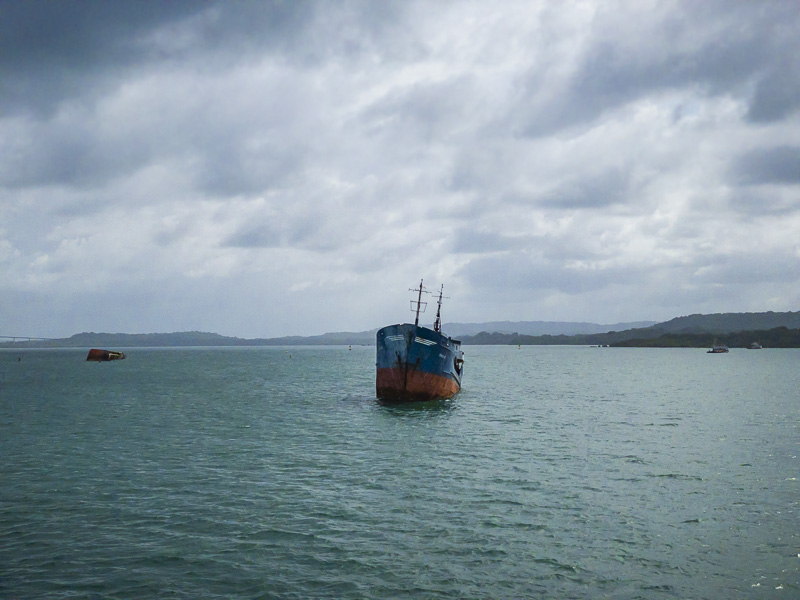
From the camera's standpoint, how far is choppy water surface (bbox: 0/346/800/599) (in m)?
12.2

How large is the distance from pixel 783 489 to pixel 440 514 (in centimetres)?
1288

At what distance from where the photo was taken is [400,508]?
17469 mm

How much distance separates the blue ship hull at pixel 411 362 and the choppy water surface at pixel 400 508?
6388 millimetres

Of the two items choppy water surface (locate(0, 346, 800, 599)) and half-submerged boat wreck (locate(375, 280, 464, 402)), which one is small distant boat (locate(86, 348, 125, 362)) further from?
half-submerged boat wreck (locate(375, 280, 464, 402))

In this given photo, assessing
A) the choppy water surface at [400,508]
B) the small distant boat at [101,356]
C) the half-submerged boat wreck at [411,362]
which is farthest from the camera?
the small distant boat at [101,356]

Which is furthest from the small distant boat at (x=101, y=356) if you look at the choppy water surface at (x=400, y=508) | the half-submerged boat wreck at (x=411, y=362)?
the half-submerged boat wreck at (x=411, y=362)

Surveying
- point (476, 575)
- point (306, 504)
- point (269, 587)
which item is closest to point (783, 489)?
point (476, 575)

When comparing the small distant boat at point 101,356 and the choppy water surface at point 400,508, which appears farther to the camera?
the small distant boat at point 101,356

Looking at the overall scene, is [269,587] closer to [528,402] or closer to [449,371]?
[449,371]

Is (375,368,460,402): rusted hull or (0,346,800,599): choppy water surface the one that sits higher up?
(375,368,460,402): rusted hull

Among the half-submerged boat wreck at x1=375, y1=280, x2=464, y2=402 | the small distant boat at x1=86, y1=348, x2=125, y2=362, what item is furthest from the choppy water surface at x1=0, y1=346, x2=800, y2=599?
the small distant boat at x1=86, y1=348, x2=125, y2=362

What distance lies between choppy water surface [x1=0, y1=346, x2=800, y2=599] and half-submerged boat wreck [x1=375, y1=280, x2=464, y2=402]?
20.9 feet

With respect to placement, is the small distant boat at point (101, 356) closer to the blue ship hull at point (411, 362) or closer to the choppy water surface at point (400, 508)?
the choppy water surface at point (400, 508)

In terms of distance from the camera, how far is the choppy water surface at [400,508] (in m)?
12.2
